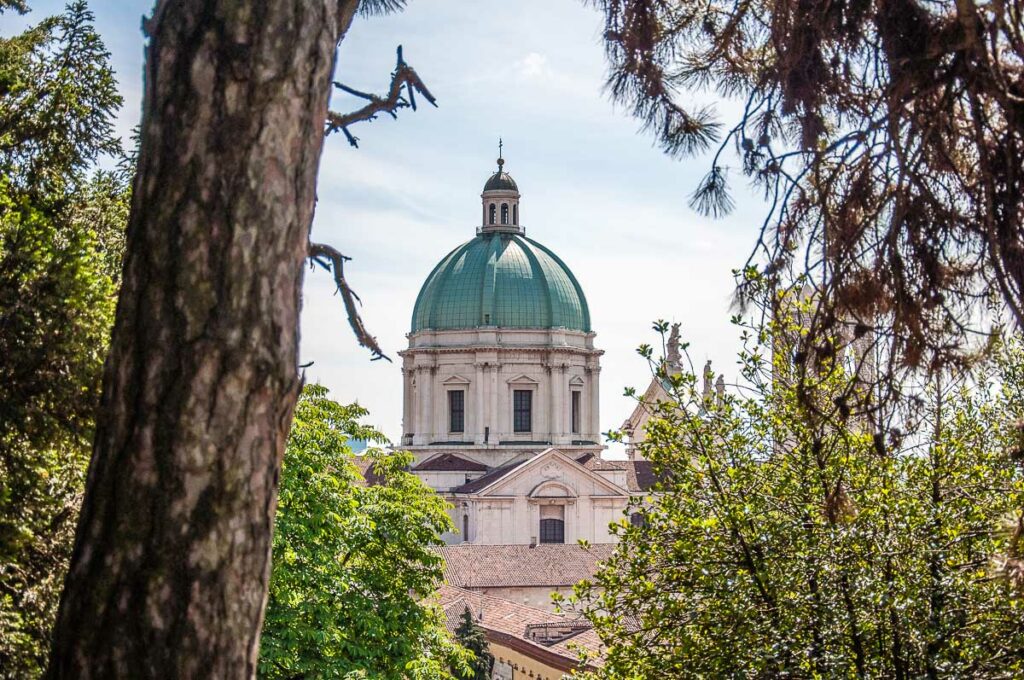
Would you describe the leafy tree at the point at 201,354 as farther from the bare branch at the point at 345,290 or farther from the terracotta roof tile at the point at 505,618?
the terracotta roof tile at the point at 505,618

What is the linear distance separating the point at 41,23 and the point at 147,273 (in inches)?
434

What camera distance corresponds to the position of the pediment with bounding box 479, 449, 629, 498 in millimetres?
68812

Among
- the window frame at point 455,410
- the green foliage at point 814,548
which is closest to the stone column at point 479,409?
the window frame at point 455,410

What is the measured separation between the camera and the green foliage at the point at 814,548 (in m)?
13.0

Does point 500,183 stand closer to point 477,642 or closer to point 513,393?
point 513,393

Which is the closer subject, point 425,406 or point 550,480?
point 550,480

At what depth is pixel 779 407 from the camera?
50.6 feet

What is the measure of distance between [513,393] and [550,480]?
6.68 m

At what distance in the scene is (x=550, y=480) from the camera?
6981 cm

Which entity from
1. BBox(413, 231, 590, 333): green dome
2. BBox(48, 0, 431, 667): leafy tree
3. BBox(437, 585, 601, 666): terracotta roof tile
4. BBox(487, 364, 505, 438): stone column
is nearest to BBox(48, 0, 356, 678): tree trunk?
BBox(48, 0, 431, 667): leafy tree

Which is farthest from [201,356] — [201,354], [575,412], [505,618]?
[575,412]

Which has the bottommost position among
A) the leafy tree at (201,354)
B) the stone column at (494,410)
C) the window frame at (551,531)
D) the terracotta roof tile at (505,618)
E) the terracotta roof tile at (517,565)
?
the leafy tree at (201,354)

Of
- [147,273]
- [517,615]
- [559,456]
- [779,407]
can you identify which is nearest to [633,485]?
[559,456]

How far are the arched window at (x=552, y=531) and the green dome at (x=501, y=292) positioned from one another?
36.8 feet
